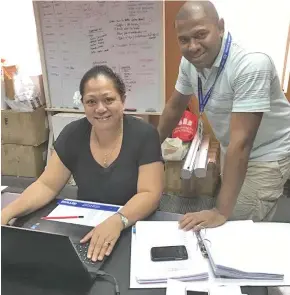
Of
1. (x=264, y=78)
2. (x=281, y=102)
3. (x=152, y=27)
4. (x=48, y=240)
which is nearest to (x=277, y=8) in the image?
(x=152, y=27)

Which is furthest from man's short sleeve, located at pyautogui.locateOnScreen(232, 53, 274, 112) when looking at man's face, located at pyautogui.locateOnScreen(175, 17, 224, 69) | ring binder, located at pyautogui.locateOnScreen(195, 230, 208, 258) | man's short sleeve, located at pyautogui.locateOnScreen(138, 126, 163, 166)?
ring binder, located at pyautogui.locateOnScreen(195, 230, 208, 258)

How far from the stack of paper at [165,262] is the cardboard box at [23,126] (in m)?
2.27

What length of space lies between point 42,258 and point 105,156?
2.01 feet

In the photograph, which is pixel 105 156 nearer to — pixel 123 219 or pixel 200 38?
pixel 123 219

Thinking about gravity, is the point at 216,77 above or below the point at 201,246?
above

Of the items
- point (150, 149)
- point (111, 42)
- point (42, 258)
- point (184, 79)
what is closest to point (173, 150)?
point (111, 42)

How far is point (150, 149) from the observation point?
145cm

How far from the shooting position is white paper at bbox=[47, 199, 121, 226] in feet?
4.14

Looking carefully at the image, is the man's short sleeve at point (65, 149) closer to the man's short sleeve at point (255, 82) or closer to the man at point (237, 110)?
the man at point (237, 110)

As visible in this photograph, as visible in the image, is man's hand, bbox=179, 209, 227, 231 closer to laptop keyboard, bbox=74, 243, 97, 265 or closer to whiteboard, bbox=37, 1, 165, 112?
laptop keyboard, bbox=74, 243, 97, 265

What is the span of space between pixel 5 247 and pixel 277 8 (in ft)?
8.43

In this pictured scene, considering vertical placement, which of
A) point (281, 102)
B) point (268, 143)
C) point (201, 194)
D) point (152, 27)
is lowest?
point (201, 194)

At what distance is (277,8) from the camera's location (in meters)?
2.66

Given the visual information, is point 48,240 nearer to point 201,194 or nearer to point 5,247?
point 5,247
